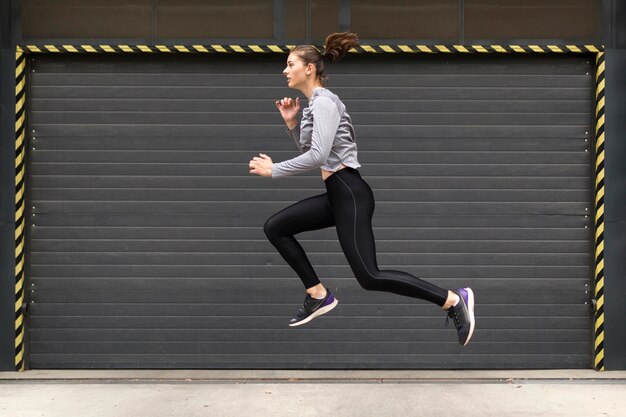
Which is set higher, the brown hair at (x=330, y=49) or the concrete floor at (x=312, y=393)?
the brown hair at (x=330, y=49)

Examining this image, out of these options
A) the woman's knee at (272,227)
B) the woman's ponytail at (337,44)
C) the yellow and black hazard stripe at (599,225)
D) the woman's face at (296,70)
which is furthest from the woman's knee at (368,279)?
the yellow and black hazard stripe at (599,225)

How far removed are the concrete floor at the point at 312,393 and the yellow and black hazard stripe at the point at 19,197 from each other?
38 centimetres

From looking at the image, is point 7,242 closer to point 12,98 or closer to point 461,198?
point 12,98

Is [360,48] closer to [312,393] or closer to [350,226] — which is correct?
[312,393]

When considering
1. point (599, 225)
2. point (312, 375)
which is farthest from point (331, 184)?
point (599, 225)

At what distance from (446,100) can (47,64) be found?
4.08 metres

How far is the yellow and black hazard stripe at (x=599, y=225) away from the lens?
9.29 metres

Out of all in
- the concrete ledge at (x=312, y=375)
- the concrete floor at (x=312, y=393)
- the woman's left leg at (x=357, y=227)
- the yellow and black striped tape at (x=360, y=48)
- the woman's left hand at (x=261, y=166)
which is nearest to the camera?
the woman's left hand at (x=261, y=166)

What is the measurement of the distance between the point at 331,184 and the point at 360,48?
12.6 ft

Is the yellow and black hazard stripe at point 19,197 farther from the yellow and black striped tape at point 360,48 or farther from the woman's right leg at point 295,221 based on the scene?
the woman's right leg at point 295,221

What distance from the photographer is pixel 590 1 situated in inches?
365

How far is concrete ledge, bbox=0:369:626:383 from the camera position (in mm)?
9078

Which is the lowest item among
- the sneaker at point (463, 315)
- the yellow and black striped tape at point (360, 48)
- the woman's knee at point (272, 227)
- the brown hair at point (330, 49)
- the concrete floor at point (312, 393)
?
the concrete floor at point (312, 393)

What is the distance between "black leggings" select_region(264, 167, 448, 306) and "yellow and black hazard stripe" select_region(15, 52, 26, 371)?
443cm
